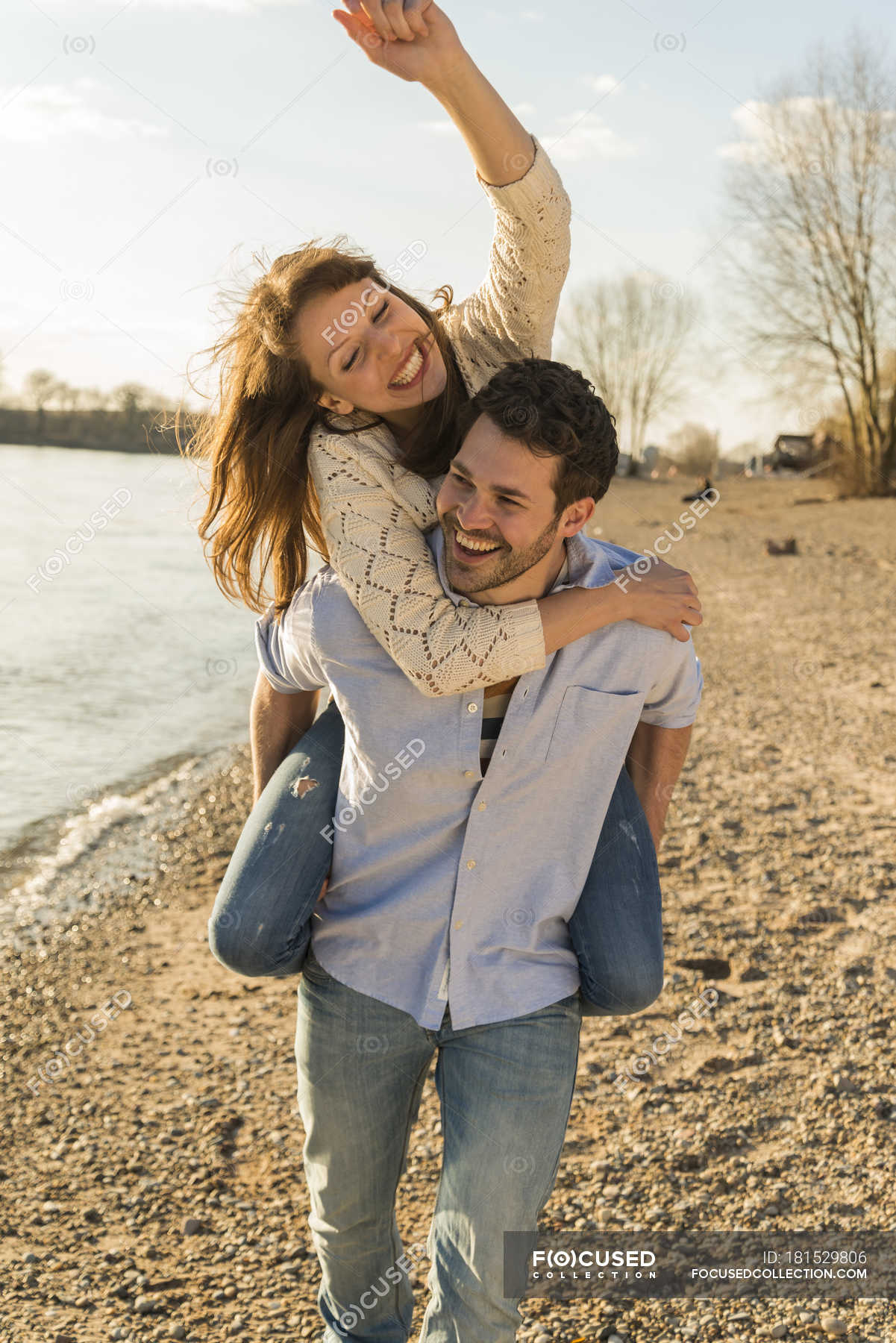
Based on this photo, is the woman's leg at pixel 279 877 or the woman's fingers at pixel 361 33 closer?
the woman's fingers at pixel 361 33

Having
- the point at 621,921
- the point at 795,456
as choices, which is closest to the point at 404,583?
the point at 621,921

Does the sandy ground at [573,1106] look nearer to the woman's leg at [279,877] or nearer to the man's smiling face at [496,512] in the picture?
the woman's leg at [279,877]

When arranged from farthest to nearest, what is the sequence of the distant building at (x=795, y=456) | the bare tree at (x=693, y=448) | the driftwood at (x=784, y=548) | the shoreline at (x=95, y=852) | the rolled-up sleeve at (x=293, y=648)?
the bare tree at (x=693, y=448) < the distant building at (x=795, y=456) < the driftwood at (x=784, y=548) < the shoreline at (x=95, y=852) < the rolled-up sleeve at (x=293, y=648)

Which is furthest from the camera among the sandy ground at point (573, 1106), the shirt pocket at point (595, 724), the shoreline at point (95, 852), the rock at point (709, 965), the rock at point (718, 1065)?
the shoreline at point (95, 852)

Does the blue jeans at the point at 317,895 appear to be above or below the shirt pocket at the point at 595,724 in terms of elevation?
below

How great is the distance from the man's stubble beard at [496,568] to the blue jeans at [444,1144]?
819 millimetres

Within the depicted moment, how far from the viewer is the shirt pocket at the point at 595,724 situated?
7.72 ft

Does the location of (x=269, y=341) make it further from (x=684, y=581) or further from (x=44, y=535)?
(x=44, y=535)

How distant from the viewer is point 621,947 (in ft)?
7.49

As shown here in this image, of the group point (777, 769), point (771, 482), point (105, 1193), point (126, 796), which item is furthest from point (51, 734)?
point (771, 482)

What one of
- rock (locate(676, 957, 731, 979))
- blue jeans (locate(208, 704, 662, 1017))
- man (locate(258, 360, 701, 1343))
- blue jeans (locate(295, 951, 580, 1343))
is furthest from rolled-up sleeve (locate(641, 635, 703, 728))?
rock (locate(676, 957, 731, 979))

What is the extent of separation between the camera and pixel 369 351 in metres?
2.62

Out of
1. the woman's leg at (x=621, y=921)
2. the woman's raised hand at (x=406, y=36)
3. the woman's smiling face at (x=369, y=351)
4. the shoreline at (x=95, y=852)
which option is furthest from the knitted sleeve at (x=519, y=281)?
the shoreline at (x=95, y=852)

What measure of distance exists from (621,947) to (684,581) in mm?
787
